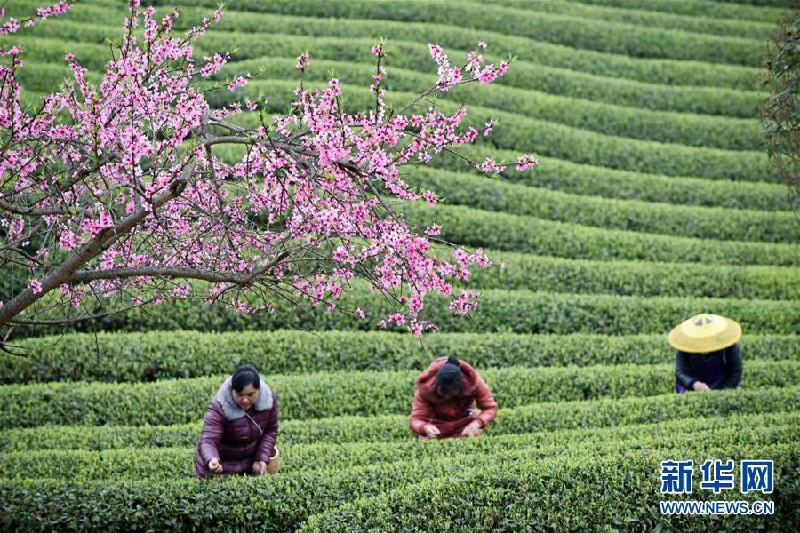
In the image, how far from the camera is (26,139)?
7.63 meters

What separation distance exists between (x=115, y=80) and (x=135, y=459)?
13.9 feet

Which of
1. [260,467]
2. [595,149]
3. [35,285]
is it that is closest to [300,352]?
A: [260,467]

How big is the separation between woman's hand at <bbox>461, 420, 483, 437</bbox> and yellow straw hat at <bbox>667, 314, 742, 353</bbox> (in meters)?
2.27

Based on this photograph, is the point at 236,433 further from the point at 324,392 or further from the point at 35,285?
the point at 324,392

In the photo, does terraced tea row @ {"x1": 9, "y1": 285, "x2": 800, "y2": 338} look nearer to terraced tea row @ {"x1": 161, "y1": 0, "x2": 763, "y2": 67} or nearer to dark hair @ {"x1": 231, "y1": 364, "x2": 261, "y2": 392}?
dark hair @ {"x1": 231, "y1": 364, "x2": 261, "y2": 392}

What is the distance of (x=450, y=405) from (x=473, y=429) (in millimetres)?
328

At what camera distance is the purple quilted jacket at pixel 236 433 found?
8.30 meters

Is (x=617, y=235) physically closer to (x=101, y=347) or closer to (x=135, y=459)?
(x=101, y=347)

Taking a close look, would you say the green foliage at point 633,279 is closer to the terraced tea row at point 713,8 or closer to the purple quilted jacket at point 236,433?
the purple quilted jacket at point 236,433

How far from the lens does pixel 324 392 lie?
12.2 metres

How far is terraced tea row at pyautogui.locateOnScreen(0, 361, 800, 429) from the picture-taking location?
465 inches

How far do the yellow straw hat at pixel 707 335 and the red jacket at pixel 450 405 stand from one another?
2.16 metres

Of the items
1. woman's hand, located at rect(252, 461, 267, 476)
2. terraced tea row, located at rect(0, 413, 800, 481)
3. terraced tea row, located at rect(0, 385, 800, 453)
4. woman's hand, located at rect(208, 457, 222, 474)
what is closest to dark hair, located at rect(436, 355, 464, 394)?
terraced tea row, located at rect(0, 413, 800, 481)

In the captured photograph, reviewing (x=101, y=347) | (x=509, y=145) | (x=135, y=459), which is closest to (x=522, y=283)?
(x=509, y=145)
